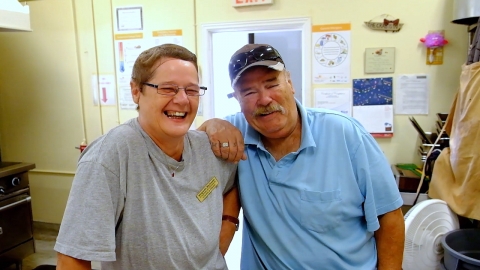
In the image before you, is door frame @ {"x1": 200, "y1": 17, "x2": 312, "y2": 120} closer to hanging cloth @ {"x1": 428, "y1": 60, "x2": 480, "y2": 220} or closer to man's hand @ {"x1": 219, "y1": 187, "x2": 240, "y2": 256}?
hanging cloth @ {"x1": 428, "y1": 60, "x2": 480, "y2": 220}

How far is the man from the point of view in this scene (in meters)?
1.38

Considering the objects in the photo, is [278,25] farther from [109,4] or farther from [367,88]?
[109,4]

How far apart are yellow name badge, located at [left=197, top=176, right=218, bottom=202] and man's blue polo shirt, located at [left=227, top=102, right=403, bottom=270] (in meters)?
0.20

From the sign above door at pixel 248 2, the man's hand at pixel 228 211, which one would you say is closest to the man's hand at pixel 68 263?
the man's hand at pixel 228 211

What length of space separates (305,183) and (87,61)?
3.11 m

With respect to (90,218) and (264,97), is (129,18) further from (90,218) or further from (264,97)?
(90,218)

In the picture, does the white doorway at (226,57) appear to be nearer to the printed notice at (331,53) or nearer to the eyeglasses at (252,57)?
the printed notice at (331,53)

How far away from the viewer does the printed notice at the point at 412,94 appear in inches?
117

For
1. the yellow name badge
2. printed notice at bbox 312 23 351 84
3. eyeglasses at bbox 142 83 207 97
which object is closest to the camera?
eyeglasses at bbox 142 83 207 97

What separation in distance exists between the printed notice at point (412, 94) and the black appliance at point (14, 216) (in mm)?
3156

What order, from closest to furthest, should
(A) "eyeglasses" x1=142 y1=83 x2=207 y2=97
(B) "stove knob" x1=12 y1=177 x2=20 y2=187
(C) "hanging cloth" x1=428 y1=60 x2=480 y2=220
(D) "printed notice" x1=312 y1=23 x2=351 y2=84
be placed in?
(A) "eyeglasses" x1=142 y1=83 x2=207 y2=97 < (C) "hanging cloth" x1=428 y1=60 x2=480 y2=220 < (B) "stove knob" x1=12 y1=177 x2=20 y2=187 < (D) "printed notice" x1=312 y1=23 x2=351 y2=84

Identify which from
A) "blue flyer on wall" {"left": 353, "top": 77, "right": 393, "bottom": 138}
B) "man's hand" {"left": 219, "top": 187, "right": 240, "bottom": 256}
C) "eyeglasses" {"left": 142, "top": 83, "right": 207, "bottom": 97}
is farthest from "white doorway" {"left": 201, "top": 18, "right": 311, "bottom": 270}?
"eyeglasses" {"left": 142, "top": 83, "right": 207, "bottom": 97}

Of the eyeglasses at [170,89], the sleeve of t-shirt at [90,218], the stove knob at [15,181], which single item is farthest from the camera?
the stove knob at [15,181]

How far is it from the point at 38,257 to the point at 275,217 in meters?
3.01
